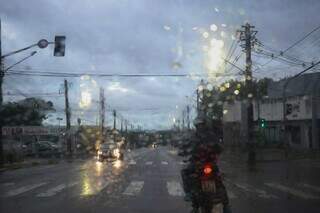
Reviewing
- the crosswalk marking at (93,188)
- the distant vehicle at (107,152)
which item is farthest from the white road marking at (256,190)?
the distant vehicle at (107,152)

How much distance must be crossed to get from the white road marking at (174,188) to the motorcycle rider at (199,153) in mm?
7318

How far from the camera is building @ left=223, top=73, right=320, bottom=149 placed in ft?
194

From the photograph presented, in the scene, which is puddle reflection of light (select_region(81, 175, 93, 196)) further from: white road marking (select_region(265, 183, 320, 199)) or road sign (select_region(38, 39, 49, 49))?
road sign (select_region(38, 39, 49, 49))

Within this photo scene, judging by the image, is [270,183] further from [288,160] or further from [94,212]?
[288,160]

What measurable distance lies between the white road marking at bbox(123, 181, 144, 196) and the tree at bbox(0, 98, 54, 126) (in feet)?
246

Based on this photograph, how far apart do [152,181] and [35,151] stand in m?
53.9

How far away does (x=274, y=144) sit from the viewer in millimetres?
70250

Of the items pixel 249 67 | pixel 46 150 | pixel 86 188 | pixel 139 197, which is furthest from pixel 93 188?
pixel 46 150

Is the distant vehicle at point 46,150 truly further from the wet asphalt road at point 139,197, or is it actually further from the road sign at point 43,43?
the wet asphalt road at point 139,197

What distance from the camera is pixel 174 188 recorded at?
2203cm

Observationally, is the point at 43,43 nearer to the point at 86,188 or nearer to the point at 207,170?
the point at 86,188

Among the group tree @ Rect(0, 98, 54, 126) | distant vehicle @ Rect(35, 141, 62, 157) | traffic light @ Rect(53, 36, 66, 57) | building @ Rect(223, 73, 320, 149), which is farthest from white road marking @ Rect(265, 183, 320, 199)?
tree @ Rect(0, 98, 54, 126)

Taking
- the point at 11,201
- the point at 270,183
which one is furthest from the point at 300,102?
the point at 11,201

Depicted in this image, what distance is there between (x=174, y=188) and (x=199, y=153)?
9993 millimetres
